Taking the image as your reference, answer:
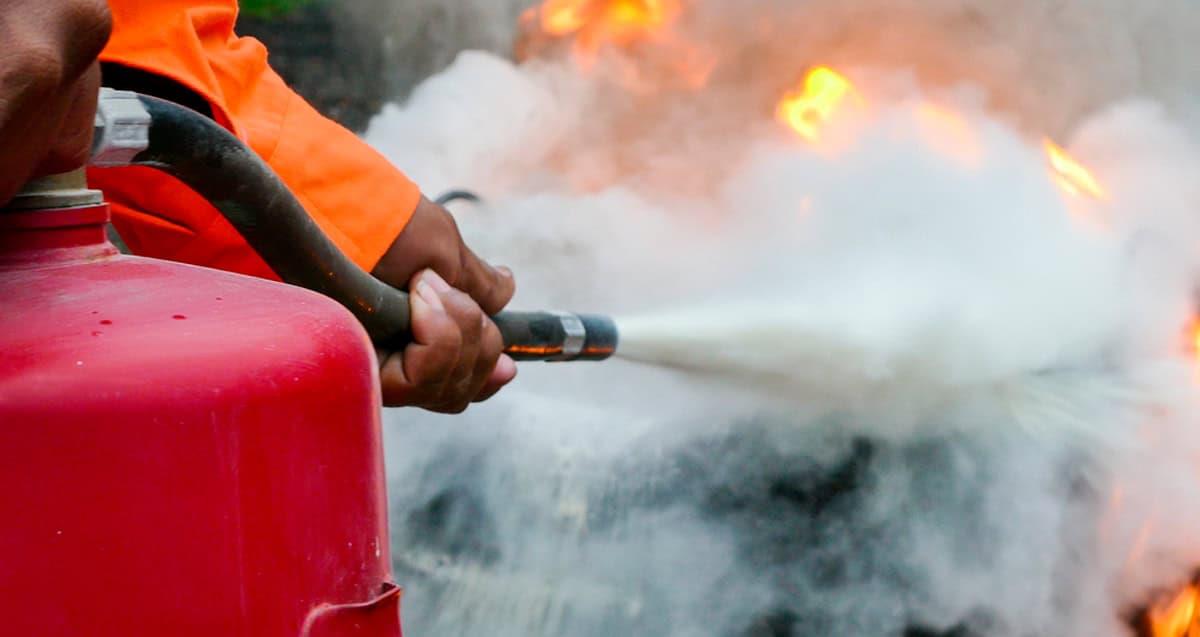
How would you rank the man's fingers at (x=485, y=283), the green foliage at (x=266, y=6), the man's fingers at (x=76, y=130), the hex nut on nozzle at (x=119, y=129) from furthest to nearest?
the green foliage at (x=266, y=6), the man's fingers at (x=485, y=283), the hex nut on nozzle at (x=119, y=129), the man's fingers at (x=76, y=130)

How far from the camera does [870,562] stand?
2.13m

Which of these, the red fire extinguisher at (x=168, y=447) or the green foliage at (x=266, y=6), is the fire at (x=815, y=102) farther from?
the red fire extinguisher at (x=168, y=447)

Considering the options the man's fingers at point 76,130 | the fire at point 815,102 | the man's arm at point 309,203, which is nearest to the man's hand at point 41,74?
the man's fingers at point 76,130

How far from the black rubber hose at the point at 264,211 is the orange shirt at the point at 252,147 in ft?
0.37

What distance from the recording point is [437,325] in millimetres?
1795

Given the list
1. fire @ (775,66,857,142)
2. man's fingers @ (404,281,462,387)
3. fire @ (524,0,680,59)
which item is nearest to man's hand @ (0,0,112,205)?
man's fingers @ (404,281,462,387)

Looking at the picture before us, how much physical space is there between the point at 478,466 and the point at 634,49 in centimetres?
190

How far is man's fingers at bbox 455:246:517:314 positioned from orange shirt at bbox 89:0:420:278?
19 centimetres

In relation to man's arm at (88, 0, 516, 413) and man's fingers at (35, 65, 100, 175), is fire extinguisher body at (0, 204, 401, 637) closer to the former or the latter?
man's fingers at (35, 65, 100, 175)

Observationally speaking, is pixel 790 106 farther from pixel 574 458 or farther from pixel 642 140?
pixel 574 458

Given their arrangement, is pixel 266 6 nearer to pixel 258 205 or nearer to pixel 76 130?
pixel 258 205

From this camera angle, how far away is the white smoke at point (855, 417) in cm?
214

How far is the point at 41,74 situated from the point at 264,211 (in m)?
0.56

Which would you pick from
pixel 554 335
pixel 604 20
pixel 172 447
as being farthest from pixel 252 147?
pixel 604 20
